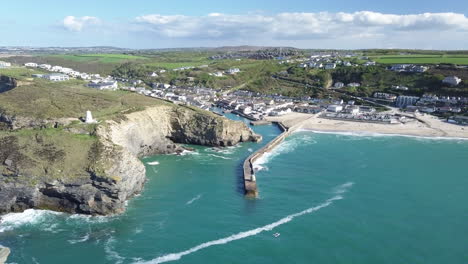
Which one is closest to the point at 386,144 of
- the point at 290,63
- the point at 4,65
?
the point at 290,63

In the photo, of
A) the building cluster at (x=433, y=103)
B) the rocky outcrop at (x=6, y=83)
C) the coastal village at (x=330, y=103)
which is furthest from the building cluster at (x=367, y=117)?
the rocky outcrop at (x=6, y=83)

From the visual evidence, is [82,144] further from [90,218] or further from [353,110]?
[353,110]


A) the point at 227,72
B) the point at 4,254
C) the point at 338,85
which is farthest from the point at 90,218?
the point at 227,72

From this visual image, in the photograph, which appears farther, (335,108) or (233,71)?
(233,71)

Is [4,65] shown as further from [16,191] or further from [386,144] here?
[386,144]

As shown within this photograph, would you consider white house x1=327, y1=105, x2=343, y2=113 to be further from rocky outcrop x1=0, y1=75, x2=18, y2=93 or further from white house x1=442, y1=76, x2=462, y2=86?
rocky outcrop x1=0, y1=75, x2=18, y2=93

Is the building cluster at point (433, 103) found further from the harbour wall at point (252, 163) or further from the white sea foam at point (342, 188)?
the white sea foam at point (342, 188)
